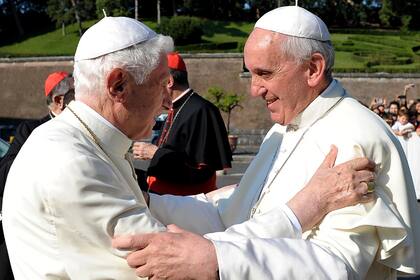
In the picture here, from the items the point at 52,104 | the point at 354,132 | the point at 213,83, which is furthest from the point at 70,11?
the point at 354,132

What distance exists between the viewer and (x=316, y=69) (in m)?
2.59

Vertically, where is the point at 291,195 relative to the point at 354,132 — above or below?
below

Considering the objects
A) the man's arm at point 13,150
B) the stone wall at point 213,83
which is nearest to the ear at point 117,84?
the man's arm at point 13,150

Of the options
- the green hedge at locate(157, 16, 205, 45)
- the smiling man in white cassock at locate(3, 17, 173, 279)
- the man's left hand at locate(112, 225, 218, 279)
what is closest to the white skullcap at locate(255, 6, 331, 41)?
the smiling man in white cassock at locate(3, 17, 173, 279)

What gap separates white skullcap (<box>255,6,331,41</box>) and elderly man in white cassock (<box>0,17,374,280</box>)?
49 centimetres

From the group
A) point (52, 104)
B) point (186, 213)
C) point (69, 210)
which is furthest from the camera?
point (52, 104)

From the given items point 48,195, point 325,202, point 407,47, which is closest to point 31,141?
point 48,195

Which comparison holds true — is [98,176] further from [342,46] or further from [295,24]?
[342,46]

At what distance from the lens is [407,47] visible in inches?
1732

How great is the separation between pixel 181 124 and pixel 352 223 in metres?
2.88

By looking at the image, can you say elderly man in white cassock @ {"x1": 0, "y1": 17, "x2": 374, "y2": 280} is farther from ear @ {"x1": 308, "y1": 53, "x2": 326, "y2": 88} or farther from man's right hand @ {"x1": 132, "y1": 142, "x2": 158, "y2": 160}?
man's right hand @ {"x1": 132, "y1": 142, "x2": 158, "y2": 160}

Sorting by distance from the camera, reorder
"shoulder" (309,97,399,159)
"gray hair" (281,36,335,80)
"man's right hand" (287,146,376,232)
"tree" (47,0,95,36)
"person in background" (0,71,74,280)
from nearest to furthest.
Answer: "man's right hand" (287,146,376,232) → "shoulder" (309,97,399,159) → "gray hair" (281,36,335,80) → "person in background" (0,71,74,280) → "tree" (47,0,95,36)

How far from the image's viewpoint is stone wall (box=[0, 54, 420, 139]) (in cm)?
3647

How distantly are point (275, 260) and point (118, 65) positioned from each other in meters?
0.80
